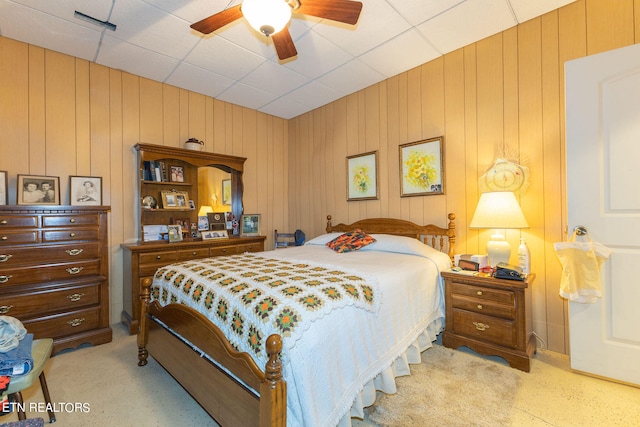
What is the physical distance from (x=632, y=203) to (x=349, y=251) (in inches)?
87.4

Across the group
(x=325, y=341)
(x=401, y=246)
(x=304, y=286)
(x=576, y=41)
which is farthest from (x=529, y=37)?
(x=325, y=341)

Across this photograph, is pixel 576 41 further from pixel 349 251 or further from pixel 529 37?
pixel 349 251

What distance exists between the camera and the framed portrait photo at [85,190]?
10.1 feet

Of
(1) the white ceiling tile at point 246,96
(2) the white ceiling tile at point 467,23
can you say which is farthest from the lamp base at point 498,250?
(1) the white ceiling tile at point 246,96

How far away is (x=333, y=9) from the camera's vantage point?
1821mm

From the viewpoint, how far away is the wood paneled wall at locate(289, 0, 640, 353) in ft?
8.12

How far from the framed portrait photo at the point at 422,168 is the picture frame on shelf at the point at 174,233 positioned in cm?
276

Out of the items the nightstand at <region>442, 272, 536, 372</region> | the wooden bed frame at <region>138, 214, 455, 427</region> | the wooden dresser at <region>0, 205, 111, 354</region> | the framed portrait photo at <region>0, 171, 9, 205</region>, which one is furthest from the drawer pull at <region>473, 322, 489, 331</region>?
the framed portrait photo at <region>0, 171, 9, 205</region>

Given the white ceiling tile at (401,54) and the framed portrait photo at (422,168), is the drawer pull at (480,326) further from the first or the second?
the white ceiling tile at (401,54)

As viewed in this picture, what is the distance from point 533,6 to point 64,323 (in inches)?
195

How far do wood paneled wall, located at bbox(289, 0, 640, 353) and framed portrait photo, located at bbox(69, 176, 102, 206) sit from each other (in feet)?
9.96

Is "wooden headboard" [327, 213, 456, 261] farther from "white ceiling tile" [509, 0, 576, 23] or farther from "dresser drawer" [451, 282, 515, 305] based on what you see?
"white ceiling tile" [509, 0, 576, 23]

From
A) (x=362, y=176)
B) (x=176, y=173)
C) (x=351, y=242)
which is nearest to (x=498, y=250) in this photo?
(x=351, y=242)

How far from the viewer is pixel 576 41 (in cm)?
242
